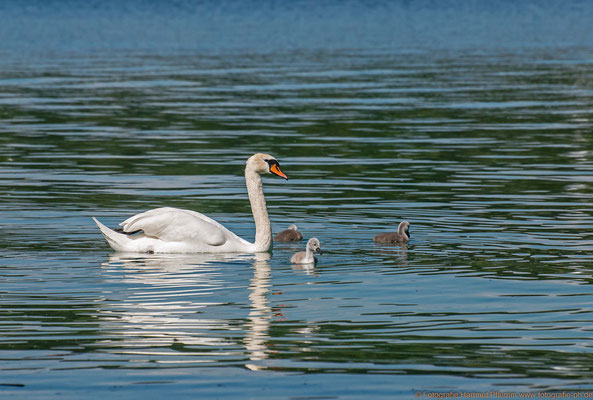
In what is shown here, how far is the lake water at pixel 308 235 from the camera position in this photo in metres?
10.8

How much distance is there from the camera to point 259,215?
56.5 feet

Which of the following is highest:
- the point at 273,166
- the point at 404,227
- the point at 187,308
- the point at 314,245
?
the point at 273,166

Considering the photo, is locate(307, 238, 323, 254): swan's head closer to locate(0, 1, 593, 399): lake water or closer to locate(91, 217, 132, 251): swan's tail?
locate(0, 1, 593, 399): lake water

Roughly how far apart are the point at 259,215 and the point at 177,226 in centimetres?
122

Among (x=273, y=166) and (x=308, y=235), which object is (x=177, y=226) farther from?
(x=308, y=235)

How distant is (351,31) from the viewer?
3718 inches

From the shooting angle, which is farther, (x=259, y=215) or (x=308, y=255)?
(x=259, y=215)

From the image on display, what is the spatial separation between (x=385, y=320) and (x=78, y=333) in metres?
2.89

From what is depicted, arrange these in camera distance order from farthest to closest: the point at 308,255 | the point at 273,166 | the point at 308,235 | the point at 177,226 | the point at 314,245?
the point at 308,235 → the point at 273,166 → the point at 177,226 → the point at 314,245 → the point at 308,255

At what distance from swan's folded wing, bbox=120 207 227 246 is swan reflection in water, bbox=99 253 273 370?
0.74 feet

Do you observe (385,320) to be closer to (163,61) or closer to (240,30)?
(163,61)

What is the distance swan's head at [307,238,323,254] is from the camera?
15648 mm

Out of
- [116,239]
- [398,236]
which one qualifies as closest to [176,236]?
[116,239]

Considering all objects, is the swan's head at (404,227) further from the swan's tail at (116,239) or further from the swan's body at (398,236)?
the swan's tail at (116,239)
